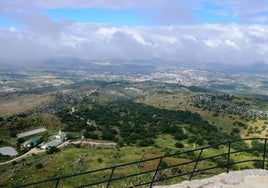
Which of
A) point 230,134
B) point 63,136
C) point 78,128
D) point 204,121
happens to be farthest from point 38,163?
→ point 204,121

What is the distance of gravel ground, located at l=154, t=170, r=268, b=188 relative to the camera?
15.9m

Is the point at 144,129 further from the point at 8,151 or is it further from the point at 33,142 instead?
the point at 8,151

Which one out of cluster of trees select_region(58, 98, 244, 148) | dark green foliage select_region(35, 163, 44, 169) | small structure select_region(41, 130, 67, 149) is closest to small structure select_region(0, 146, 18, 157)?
small structure select_region(41, 130, 67, 149)

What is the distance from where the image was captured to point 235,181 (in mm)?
16562

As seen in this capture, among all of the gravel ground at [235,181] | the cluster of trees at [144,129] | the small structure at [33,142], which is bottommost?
the cluster of trees at [144,129]

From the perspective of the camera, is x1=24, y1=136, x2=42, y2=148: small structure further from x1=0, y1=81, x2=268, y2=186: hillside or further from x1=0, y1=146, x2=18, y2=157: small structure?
x1=0, y1=146, x2=18, y2=157: small structure

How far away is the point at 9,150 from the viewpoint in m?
81.3

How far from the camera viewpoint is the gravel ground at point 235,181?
15.9m

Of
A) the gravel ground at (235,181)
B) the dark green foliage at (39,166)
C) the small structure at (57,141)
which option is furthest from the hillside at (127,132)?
the gravel ground at (235,181)

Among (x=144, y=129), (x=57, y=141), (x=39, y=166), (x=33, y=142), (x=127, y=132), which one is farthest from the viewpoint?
(x=144, y=129)

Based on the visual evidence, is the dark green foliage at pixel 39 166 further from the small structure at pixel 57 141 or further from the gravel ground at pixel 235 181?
the gravel ground at pixel 235 181

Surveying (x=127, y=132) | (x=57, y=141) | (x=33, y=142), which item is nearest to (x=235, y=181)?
(x=57, y=141)

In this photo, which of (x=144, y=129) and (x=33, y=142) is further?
(x=144, y=129)

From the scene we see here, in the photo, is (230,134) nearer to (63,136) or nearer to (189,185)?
(63,136)
